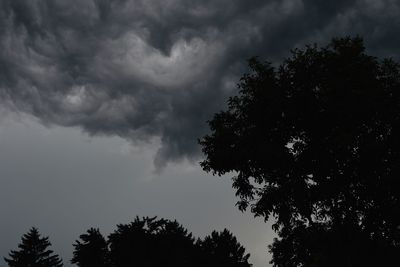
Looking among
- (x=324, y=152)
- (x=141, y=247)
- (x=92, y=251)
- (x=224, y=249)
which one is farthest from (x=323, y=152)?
(x=224, y=249)

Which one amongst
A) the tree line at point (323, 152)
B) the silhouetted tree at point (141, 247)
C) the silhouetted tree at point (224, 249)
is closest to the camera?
the tree line at point (323, 152)

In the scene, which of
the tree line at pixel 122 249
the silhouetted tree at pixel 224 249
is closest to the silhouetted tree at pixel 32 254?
the tree line at pixel 122 249

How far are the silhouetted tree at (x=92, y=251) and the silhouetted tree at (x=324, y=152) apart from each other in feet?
123

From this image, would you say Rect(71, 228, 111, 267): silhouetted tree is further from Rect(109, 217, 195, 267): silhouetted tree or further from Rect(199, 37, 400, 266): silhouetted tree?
Rect(199, 37, 400, 266): silhouetted tree

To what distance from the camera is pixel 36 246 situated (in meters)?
60.1

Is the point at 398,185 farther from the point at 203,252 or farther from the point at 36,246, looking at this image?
the point at 203,252

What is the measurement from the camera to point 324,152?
73.6ft

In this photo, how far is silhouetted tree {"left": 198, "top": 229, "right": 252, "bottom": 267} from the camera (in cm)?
7975

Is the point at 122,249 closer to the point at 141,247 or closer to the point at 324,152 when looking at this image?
the point at 141,247

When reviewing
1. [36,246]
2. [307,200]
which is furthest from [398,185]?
[36,246]

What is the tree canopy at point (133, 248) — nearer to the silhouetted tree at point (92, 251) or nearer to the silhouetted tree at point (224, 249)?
the silhouetted tree at point (92, 251)

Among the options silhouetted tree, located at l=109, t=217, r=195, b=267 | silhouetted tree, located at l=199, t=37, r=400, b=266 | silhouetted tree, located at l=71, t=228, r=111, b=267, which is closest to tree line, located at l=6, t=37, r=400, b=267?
silhouetted tree, located at l=199, t=37, r=400, b=266

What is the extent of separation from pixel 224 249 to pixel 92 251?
31524 millimetres

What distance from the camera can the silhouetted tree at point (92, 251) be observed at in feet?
185
